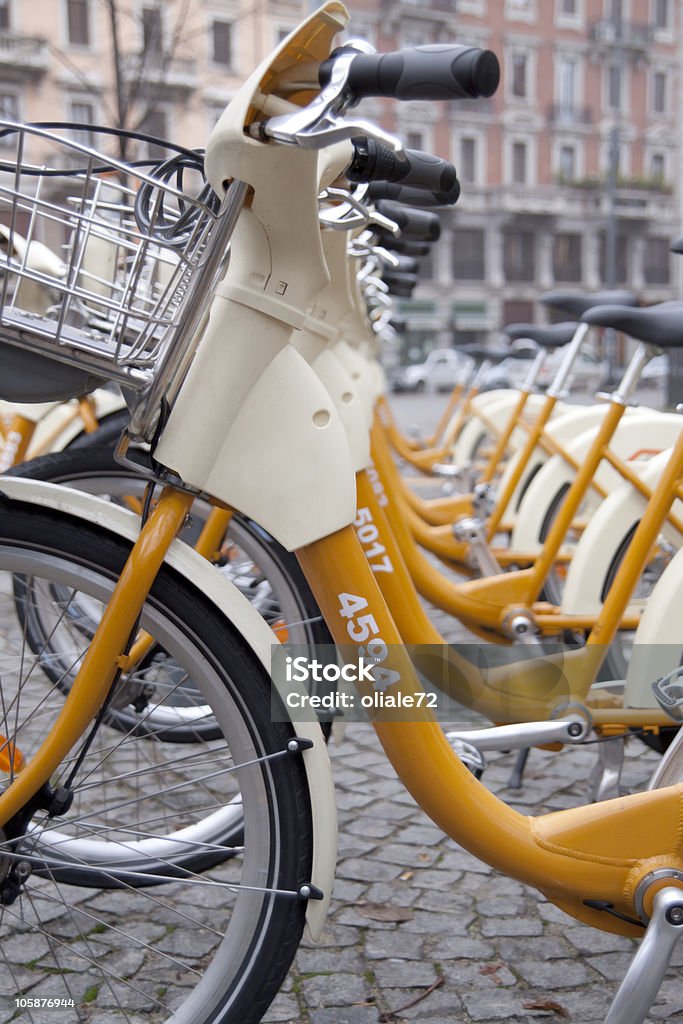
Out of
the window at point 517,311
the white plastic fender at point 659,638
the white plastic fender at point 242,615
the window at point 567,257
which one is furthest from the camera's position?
the window at point 567,257

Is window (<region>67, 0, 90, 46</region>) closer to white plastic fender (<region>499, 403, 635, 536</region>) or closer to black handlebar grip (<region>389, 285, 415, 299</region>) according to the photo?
black handlebar grip (<region>389, 285, 415, 299</region>)

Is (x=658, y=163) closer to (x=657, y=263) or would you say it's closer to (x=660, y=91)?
(x=660, y=91)

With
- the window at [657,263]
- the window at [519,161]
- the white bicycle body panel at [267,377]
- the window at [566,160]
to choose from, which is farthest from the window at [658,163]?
the white bicycle body panel at [267,377]

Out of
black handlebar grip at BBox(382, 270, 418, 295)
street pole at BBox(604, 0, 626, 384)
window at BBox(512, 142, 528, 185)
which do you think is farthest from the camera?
window at BBox(512, 142, 528, 185)

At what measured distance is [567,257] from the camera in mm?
42812

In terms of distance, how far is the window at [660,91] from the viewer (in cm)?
4056

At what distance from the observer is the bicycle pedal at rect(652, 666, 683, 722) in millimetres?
1792

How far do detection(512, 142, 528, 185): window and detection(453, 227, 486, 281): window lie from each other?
282cm

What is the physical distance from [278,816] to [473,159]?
1635 inches

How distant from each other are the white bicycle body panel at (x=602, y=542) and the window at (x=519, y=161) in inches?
1626

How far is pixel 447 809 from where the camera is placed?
1609mm

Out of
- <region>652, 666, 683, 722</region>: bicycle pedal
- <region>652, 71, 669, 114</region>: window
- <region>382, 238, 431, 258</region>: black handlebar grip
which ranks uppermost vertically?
<region>652, 71, 669, 114</region>: window

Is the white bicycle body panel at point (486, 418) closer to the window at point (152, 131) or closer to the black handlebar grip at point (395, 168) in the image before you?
the window at point (152, 131)

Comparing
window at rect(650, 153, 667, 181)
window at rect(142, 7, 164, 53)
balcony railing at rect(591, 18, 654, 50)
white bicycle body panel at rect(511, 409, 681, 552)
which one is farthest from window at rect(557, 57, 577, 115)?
white bicycle body panel at rect(511, 409, 681, 552)
